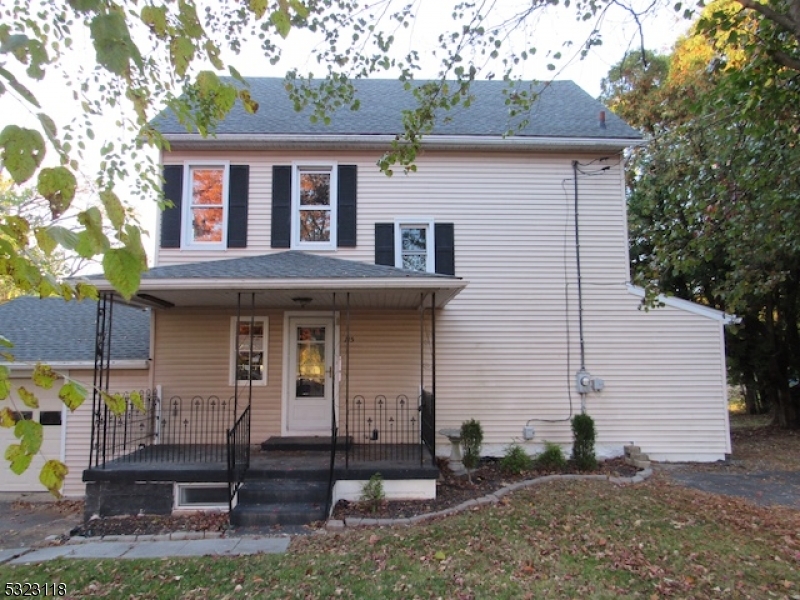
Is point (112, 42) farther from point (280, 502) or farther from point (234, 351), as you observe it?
point (234, 351)

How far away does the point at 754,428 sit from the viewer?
15008 mm

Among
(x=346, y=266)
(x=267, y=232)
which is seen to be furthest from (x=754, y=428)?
(x=267, y=232)

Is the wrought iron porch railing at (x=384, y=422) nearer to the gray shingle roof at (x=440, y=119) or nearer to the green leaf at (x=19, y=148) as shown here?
the gray shingle roof at (x=440, y=119)

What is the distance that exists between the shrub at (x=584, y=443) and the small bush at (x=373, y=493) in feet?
11.9

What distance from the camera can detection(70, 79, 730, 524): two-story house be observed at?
9375 mm

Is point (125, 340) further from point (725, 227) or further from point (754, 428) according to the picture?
Answer: point (754, 428)

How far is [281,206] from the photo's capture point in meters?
9.68

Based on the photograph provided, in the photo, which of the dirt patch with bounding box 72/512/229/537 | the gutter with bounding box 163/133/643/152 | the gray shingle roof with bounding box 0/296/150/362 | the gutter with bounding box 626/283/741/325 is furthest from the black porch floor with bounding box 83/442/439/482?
the gutter with bounding box 163/133/643/152

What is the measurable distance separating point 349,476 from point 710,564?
4.37 meters

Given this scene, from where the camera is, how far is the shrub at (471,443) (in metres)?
8.57

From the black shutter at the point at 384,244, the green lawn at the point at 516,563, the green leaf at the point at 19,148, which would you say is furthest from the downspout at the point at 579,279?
the green leaf at the point at 19,148

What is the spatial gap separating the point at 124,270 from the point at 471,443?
8.04 meters

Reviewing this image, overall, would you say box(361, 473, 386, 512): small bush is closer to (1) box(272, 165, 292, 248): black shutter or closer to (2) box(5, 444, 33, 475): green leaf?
(1) box(272, 165, 292, 248): black shutter

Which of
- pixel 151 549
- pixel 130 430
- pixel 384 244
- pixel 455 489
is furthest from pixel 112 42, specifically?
pixel 130 430
